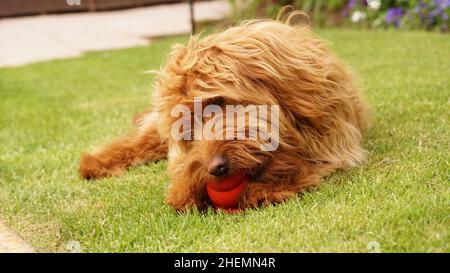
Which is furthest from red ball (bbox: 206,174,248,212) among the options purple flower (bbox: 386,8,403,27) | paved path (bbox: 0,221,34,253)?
purple flower (bbox: 386,8,403,27)

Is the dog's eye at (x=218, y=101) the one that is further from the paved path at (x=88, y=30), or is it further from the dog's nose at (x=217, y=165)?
the paved path at (x=88, y=30)

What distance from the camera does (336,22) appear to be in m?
11.7

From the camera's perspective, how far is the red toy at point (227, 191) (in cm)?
372

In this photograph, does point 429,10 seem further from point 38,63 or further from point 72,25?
point 72,25

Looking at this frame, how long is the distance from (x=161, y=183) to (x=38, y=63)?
6.42m

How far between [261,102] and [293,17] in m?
1.31

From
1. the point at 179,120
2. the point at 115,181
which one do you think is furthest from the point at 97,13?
the point at 179,120

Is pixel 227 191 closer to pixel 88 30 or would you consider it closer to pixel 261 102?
pixel 261 102

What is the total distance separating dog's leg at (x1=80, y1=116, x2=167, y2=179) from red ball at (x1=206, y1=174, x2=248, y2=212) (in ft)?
4.32

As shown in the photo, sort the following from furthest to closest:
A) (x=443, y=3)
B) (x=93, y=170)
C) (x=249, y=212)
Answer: (x=443, y=3), (x=93, y=170), (x=249, y=212)

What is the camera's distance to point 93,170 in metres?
5.00

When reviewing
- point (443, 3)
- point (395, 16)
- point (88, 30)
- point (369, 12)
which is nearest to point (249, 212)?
point (443, 3)

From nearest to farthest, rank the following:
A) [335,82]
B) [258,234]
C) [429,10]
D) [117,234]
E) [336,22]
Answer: [258,234] → [117,234] → [335,82] → [429,10] → [336,22]

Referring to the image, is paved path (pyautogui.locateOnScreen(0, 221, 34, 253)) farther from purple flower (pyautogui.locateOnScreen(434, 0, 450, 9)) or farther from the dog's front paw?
purple flower (pyautogui.locateOnScreen(434, 0, 450, 9))
